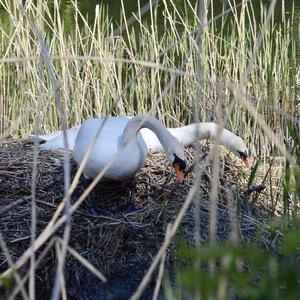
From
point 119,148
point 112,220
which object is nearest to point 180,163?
point 119,148

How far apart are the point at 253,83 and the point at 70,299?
209 centimetres

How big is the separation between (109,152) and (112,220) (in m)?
0.34

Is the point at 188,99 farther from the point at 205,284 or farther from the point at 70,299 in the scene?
the point at 205,284

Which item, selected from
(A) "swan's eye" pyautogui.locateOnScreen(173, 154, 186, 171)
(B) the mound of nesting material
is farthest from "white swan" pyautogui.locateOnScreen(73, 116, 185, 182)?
(B) the mound of nesting material

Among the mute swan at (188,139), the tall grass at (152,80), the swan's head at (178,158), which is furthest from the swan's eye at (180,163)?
the tall grass at (152,80)

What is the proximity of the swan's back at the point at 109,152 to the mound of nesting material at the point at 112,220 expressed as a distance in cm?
22

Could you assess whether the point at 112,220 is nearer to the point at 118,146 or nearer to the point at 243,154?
the point at 118,146

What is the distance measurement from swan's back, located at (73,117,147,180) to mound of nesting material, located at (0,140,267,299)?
0.72ft

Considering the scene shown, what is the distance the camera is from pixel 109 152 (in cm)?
380

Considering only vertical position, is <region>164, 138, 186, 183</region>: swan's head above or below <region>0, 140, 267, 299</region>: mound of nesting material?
above

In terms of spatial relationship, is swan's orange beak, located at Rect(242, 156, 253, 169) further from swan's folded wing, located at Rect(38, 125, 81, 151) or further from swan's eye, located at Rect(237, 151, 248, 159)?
swan's folded wing, located at Rect(38, 125, 81, 151)

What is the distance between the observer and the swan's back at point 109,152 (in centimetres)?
378

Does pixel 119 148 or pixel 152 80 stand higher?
pixel 152 80

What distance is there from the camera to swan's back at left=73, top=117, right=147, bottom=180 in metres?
3.78
